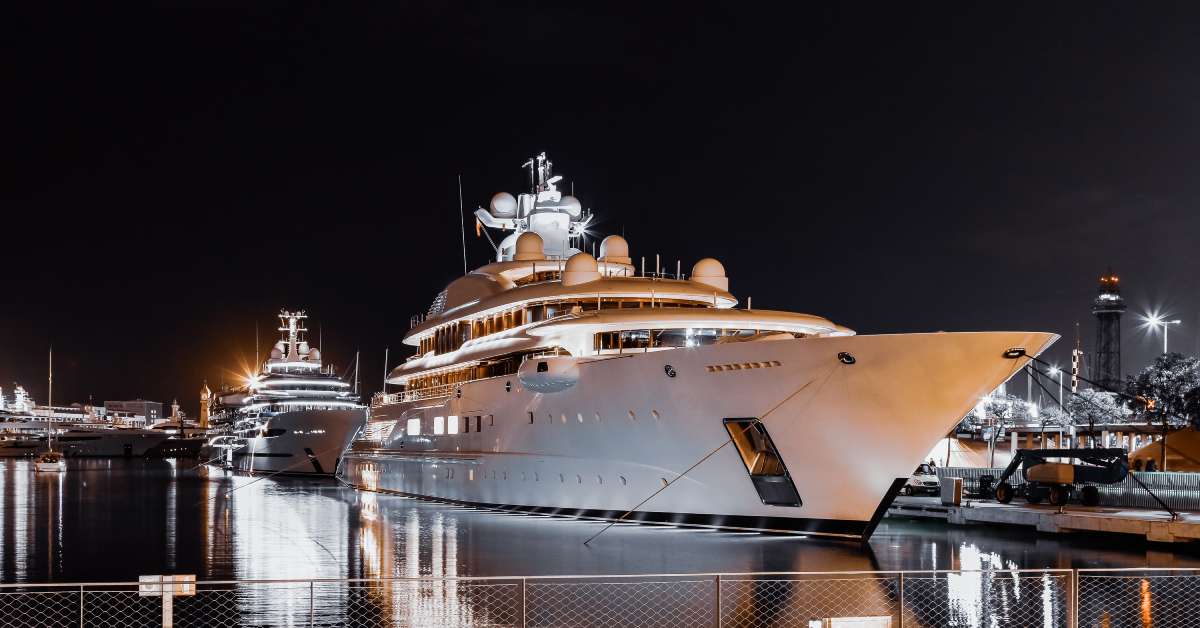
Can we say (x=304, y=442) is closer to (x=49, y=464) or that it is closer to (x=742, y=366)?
(x=49, y=464)

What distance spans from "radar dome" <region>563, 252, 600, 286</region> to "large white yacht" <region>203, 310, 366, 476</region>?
39.8m

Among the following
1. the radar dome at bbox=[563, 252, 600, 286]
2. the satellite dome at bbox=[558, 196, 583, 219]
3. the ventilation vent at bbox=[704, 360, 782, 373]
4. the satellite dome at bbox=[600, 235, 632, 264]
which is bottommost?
the ventilation vent at bbox=[704, 360, 782, 373]

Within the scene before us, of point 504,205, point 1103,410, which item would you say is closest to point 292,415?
point 504,205

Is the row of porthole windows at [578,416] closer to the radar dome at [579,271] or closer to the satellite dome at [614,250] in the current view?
the radar dome at [579,271]

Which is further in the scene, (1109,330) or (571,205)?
(1109,330)

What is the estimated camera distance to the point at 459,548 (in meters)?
25.0

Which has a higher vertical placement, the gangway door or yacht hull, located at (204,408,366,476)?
the gangway door

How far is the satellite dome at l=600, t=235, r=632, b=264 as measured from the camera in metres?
36.2

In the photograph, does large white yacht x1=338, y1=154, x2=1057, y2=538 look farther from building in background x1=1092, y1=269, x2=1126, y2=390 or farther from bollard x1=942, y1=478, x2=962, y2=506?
building in background x1=1092, y1=269, x2=1126, y2=390

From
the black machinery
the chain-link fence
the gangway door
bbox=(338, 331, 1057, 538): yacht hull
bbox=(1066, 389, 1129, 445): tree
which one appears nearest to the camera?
the chain-link fence

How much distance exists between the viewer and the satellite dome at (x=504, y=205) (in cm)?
4369

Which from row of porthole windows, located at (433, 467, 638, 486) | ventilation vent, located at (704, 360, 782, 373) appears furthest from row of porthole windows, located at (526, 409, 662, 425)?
ventilation vent, located at (704, 360, 782, 373)

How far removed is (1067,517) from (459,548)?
48.1 ft

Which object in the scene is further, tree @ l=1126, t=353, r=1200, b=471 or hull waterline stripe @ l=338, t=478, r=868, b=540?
tree @ l=1126, t=353, r=1200, b=471
